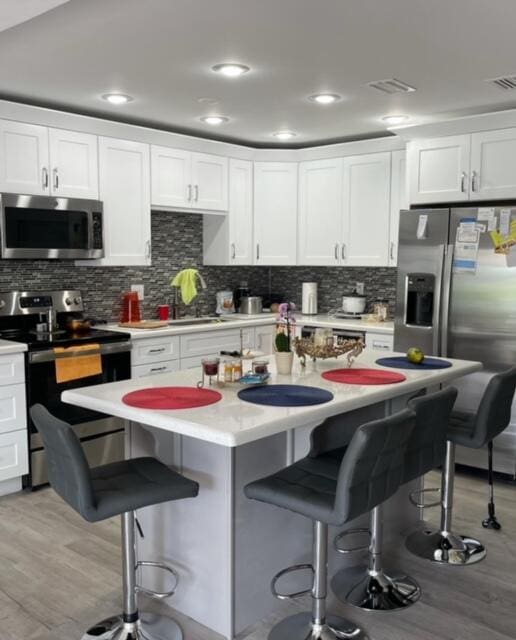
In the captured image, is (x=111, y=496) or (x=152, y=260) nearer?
(x=111, y=496)

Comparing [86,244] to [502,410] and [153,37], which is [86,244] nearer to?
[153,37]

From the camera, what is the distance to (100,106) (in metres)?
4.23

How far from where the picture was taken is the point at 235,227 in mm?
5398

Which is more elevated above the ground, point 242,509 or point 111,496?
point 111,496

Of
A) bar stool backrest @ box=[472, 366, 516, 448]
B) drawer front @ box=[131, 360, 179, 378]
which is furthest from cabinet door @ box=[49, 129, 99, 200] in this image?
bar stool backrest @ box=[472, 366, 516, 448]

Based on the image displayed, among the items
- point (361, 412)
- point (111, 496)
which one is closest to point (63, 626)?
point (111, 496)

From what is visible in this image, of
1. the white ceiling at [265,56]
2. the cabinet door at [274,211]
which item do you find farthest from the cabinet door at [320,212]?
the white ceiling at [265,56]

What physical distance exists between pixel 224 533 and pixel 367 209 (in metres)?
3.38

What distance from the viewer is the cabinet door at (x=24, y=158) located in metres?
3.92

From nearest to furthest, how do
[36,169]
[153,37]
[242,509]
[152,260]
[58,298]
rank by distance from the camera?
1. [242,509]
2. [153,37]
3. [36,169]
4. [58,298]
5. [152,260]

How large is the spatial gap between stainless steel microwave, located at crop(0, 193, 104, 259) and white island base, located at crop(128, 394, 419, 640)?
1.90m

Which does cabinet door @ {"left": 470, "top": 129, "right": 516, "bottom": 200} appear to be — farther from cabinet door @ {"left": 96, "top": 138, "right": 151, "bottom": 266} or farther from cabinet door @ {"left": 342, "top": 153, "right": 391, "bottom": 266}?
cabinet door @ {"left": 96, "top": 138, "right": 151, "bottom": 266}

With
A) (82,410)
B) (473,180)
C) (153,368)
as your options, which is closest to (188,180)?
(153,368)

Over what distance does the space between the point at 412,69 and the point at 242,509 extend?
2386mm
